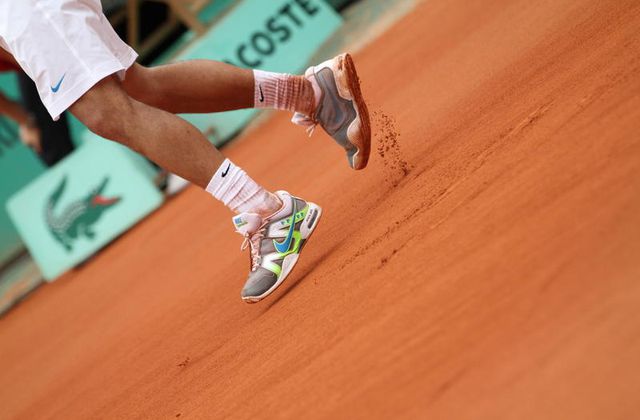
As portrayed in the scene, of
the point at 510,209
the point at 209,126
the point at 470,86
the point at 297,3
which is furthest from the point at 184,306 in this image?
the point at 297,3

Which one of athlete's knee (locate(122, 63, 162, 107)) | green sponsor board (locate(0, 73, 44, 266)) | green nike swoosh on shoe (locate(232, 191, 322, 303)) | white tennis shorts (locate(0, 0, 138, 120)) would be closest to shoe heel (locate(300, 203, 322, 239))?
green nike swoosh on shoe (locate(232, 191, 322, 303))

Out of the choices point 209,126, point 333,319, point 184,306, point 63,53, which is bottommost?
point 209,126

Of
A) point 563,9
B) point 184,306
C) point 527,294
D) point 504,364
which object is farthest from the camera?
point 563,9

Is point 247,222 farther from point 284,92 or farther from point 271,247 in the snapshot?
Answer: point 284,92

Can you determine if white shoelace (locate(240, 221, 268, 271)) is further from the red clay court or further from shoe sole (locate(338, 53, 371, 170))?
shoe sole (locate(338, 53, 371, 170))

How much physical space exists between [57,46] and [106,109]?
20cm

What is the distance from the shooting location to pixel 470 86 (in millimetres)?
3625

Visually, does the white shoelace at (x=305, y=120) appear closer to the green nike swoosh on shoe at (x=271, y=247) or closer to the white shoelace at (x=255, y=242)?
the green nike swoosh on shoe at (x=271, y=247)

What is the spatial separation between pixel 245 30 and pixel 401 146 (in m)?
3.47

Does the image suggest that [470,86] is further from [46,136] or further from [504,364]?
[46,136]

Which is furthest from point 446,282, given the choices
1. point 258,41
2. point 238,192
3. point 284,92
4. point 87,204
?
point 258,41

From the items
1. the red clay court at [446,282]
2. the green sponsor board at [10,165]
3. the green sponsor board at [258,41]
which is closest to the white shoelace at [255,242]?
the red clay court at [446,282]

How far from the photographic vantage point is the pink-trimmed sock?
2598mm

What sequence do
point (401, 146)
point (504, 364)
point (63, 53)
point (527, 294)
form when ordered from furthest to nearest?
1. point (401, 146)
2. point (63, 53)
3. point (527, 294)
4. point (504, 364)
